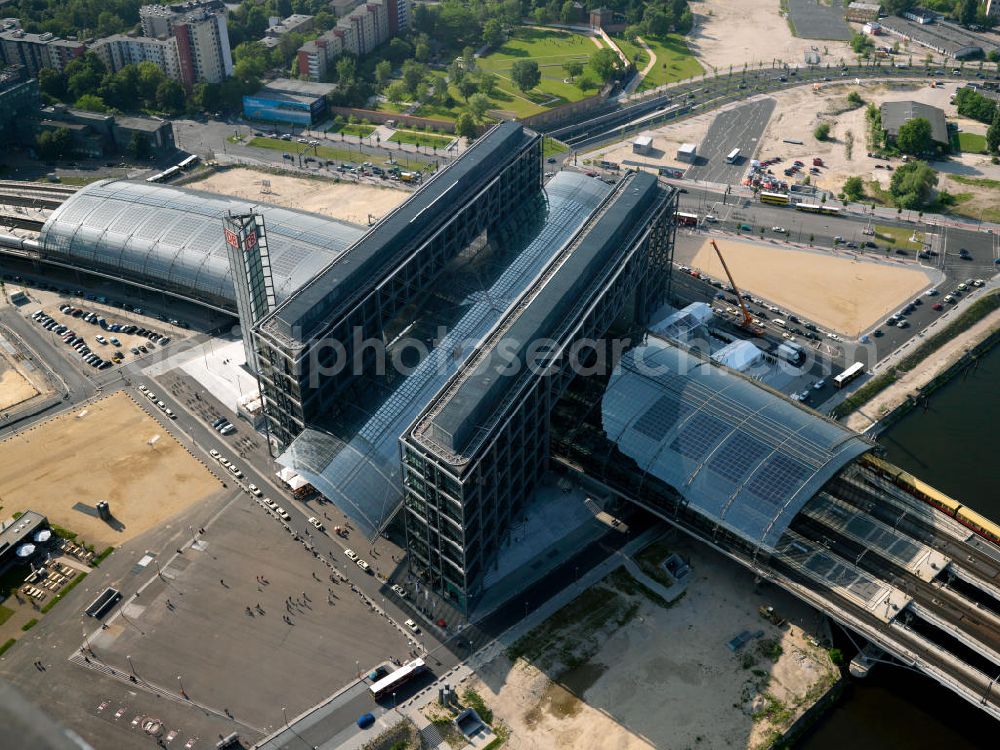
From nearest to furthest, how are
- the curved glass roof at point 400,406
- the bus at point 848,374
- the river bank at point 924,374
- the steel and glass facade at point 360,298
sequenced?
the curved glass roof at point 400,406 → the steel and glass facade at point 360,298 → the river bank at point 924,374 → the bus at point 848,374

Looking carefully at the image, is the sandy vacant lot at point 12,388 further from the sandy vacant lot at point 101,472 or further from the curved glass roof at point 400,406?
the curved glass roof at point 400,406

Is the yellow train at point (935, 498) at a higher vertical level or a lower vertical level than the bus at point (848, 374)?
higher

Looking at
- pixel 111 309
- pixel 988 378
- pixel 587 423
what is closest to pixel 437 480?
pixel 587 423

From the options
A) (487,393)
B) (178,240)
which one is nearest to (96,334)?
(178,240)

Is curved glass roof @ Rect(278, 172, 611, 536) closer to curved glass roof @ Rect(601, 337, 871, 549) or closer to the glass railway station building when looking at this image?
the glass railway station building

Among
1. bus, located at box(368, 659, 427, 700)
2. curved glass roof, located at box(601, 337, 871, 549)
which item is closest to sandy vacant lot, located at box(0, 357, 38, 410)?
bus, located at box(368, 659, 427, 700)

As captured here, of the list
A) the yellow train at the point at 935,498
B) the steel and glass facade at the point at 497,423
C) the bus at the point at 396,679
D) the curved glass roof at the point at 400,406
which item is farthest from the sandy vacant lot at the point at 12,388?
the yellow train at the point at 935,498

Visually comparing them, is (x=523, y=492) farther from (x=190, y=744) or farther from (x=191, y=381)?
(x=191, y=381)
